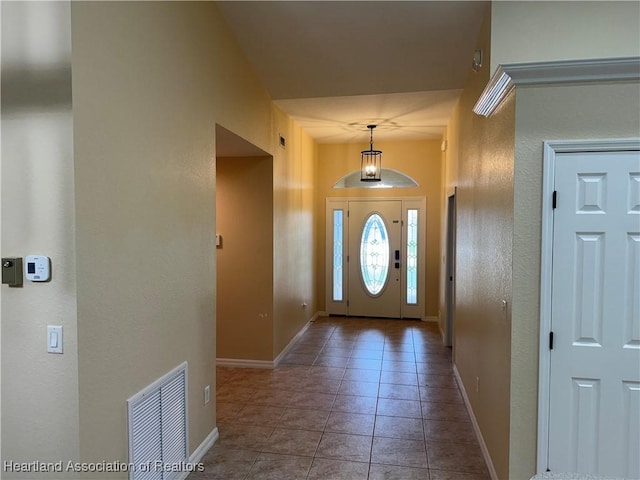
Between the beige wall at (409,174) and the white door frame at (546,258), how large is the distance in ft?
14.8

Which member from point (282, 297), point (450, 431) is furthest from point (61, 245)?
point (282, 297)

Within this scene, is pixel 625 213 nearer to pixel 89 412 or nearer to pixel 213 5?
pixel 89 412

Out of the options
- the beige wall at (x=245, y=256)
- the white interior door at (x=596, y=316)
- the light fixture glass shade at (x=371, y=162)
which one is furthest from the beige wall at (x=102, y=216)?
the light fixture glass shade at (x=371, y=162)

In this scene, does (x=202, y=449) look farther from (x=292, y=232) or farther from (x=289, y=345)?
(x=292, y=232)

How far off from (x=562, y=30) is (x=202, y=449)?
3645 mm

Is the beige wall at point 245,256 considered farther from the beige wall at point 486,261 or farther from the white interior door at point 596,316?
the white interior door at point 596,316

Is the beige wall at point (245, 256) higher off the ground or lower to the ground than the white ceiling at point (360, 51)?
lower

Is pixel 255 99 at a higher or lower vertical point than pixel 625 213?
higher

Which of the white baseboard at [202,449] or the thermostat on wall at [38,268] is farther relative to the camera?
the white baseboard at [202,449]

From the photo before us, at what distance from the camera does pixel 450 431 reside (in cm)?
315

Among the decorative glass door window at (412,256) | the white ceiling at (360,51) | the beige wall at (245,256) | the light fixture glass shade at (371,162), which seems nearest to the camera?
the white ceiling at (360,51)

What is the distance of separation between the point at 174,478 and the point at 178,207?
1640mm

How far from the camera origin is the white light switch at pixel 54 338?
172 centimetres

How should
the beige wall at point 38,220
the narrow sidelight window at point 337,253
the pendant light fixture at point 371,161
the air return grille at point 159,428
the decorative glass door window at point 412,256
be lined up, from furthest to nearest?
1. the narrow sidelight window at point 337,253
2. the decorative glass door window at point 412,256
3. the pendant light fixture at point 371,161
4. the air return grille at point 159,428
5. the beige wall at point 38,220
